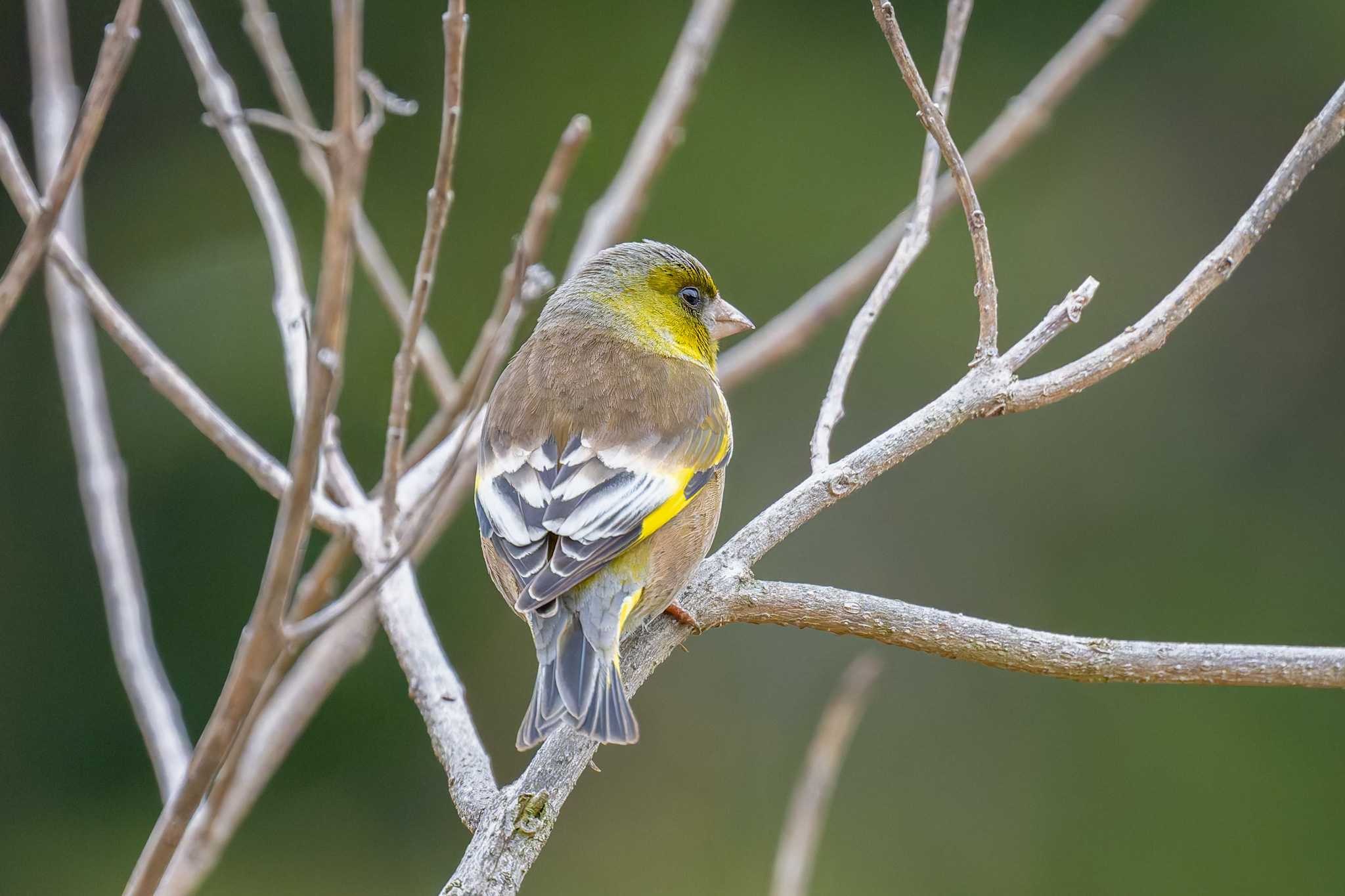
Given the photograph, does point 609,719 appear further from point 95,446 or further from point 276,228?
point 276,228

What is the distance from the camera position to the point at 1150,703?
707cm

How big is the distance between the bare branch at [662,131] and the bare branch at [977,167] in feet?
1.47

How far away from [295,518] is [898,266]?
59.6 inches

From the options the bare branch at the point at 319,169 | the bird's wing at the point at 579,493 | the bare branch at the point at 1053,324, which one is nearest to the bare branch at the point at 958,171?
the bare branch at the point at 1053,324

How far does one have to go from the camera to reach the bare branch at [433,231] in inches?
87.7

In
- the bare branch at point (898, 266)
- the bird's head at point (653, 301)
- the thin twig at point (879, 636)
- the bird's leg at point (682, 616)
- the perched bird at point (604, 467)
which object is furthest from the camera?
the bird's head at point (653, 301)

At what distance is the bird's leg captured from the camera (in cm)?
260

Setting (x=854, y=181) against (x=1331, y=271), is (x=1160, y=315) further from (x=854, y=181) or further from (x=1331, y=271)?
(x=1331, y=271)

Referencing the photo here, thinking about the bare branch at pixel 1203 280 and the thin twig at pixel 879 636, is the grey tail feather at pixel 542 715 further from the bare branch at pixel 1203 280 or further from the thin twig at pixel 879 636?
the bare branch at pixel 1203 280

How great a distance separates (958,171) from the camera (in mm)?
2389

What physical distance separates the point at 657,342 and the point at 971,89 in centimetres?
506

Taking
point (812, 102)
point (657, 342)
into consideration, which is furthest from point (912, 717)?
point (657, 342)

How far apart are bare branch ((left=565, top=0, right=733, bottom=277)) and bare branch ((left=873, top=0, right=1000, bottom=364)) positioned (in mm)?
936

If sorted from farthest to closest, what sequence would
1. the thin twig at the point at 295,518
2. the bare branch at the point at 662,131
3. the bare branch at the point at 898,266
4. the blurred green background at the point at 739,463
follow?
the blurred green background at the point at 739,463 → the bare branch at the point at 662,131 → the bare branch at the point at 898,266 → the thin twig at the point at 295,518
